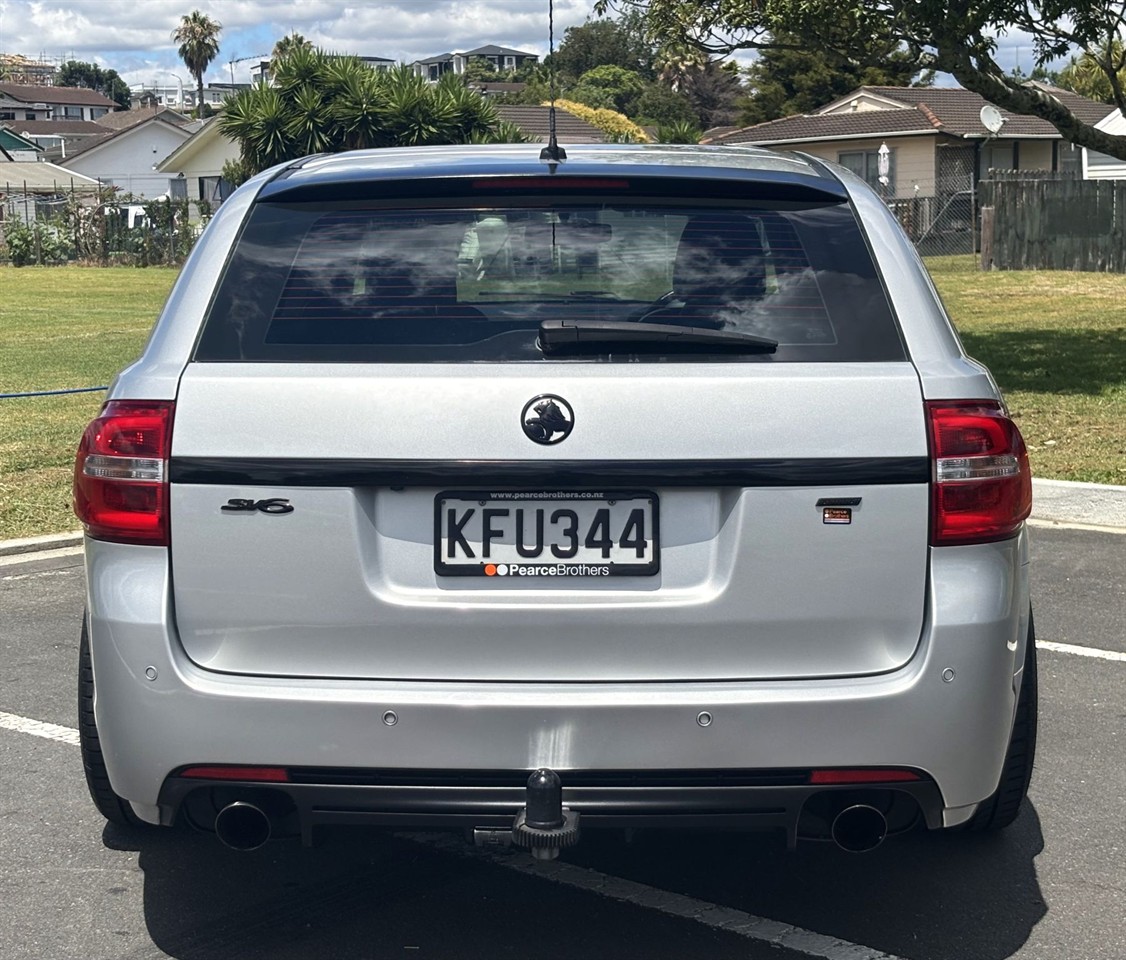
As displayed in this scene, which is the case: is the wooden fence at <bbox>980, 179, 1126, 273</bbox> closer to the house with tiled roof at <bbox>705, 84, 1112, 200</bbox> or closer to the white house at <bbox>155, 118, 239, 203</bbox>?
the house with tiled roof at <bbox>705, 84, 1112, 200</bbox>

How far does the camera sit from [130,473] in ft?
11.0

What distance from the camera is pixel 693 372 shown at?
3307mm

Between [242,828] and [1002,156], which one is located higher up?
[1002,156]

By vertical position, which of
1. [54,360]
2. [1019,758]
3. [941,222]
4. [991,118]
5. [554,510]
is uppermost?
[991,118]

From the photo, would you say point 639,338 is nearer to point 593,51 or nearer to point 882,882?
point 882,882

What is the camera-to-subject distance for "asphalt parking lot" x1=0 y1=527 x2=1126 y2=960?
3.79 m

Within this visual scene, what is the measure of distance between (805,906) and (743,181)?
1762 mm

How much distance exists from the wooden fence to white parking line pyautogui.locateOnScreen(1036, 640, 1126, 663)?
89.1 ft

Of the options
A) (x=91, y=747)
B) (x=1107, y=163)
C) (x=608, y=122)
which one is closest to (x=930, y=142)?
(x=1107, y=163)

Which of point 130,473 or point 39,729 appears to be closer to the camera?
point 130,473

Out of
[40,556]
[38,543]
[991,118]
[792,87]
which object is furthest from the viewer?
[792,87]

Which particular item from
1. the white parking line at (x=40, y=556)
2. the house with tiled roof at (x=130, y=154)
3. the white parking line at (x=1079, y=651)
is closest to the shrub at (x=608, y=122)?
the house with tiled roof at (x=130, y=154)

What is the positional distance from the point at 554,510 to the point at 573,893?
4.10 feet

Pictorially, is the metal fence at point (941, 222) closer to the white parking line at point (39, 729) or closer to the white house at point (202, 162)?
the white house at point (202, 162)
